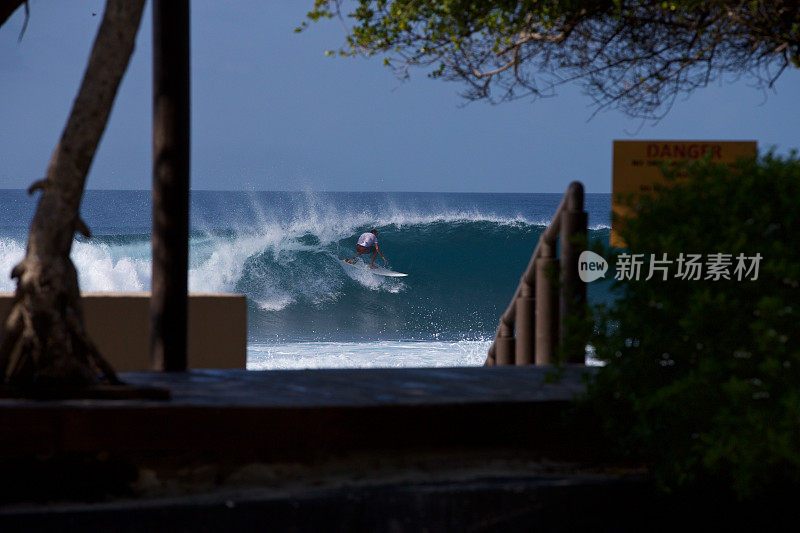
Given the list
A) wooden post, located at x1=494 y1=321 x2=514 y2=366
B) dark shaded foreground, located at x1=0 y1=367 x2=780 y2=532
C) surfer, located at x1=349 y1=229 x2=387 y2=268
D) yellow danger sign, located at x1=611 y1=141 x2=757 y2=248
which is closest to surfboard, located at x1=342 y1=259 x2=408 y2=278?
surfer, located at x1=349 y1=229 x2=387 y2=268

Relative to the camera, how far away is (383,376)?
195 inches

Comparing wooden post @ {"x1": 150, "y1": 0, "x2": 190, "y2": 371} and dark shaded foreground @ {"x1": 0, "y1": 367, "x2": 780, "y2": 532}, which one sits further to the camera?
wooden post @ {"x1": 150, "y1": 0, "x2": 190, "y2": 371}

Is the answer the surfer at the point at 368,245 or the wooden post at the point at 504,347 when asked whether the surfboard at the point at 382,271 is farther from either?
the wooden post at the point at 504,347

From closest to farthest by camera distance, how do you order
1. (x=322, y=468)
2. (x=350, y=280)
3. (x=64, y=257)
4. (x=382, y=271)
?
(x=322, y=468) < (x=64, y=257) < (x=350, y=280) < (x=382, y=271)

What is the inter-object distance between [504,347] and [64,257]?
416cm

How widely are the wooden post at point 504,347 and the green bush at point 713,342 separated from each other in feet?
11.3

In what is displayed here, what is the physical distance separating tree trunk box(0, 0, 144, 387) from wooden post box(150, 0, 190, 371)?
797mm

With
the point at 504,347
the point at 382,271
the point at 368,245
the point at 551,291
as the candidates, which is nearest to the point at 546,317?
the point at 551,291

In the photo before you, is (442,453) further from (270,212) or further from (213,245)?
(270,212)

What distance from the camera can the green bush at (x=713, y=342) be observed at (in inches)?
130

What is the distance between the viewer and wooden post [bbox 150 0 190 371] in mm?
5102

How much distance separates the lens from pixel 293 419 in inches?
147

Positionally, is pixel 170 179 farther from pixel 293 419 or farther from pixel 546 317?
pixel 546 317

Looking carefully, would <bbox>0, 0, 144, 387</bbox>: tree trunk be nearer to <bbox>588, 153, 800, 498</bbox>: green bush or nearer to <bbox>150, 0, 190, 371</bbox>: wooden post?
<bbox>150, 0, 190, 371</bbox>: wooden post
